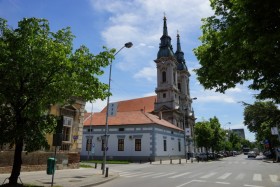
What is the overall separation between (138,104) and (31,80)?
2298 inches

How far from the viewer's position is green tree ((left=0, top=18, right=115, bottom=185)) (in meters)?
10.8

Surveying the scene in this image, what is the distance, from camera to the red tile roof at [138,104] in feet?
222

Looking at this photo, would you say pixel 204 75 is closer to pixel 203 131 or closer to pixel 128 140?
pixel 128 140

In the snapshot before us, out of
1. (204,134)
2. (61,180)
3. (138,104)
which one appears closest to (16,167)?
(61,180)

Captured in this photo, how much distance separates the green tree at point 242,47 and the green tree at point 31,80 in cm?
579

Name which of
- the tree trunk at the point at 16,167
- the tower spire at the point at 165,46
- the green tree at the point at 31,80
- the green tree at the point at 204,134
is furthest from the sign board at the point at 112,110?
the tower spire at the point at 165,46

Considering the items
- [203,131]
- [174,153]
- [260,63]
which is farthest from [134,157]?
[260,63]

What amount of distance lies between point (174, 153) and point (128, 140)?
1181 centimetres

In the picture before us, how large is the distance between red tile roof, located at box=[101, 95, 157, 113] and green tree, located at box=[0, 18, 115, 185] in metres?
54.9

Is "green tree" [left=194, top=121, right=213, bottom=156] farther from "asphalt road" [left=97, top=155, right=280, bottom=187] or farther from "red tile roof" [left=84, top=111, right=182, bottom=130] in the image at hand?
"asphalt road" [left=97, top=155, right=280, bottom=187]

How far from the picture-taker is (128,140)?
4112 centimetres

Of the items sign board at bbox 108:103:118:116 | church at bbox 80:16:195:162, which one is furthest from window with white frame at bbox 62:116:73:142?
church at bbox 80:16:195:162

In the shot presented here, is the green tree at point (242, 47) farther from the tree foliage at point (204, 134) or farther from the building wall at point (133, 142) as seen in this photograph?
the tree foliage at point (204, 134)

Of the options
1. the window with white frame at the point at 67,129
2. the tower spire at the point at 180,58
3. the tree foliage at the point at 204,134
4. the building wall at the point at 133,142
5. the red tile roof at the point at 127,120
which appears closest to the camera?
the window with white frame at the point at 67,129
